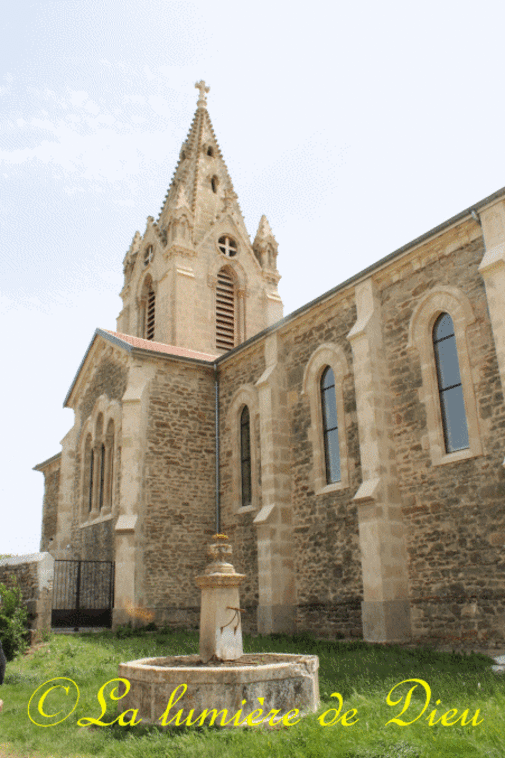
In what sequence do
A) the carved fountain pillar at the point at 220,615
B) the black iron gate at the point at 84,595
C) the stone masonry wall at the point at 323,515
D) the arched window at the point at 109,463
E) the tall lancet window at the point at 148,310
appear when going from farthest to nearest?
the tall lancet window at the point at 148,310
the arched window at the point at 109,463
the black iron gate at the point at 84,595
the stone masonry wall at the point at 323,515
the carved fountain pillar at the point at 220,615

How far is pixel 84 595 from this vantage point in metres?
18.2

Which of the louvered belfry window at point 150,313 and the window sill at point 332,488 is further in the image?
the louvered belfry window at point 150,313

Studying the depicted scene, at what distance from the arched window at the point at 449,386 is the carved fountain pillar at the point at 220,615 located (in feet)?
18.7

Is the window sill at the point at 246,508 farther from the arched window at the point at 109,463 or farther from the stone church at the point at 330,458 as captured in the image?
the arched window at the point at 109,463

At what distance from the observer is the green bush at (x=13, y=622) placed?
12.9 m

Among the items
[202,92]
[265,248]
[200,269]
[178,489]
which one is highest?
[202,92]

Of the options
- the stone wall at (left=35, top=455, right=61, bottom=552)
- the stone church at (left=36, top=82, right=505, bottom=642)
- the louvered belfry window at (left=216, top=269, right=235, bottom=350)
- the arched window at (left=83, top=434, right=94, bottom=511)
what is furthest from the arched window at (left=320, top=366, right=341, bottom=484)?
the stone wall at (left=35, top=455, right=61, bottom=552)

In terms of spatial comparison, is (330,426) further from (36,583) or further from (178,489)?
(36,583)

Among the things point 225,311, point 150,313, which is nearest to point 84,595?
point 225,311

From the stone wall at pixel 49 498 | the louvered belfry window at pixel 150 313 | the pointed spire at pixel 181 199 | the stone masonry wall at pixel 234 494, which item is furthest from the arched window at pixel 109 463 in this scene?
the pointed spire at pixel 181 199

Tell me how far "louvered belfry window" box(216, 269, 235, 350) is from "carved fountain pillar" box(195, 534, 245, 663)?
19316 mm

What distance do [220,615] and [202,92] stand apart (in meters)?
31.5

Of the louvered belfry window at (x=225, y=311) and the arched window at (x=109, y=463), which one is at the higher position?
the louvered belfry window at (x=225, y=311)

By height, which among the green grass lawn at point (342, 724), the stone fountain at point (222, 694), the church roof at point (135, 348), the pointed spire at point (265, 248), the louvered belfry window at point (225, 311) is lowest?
the green grass lawn at point (342, 724)
